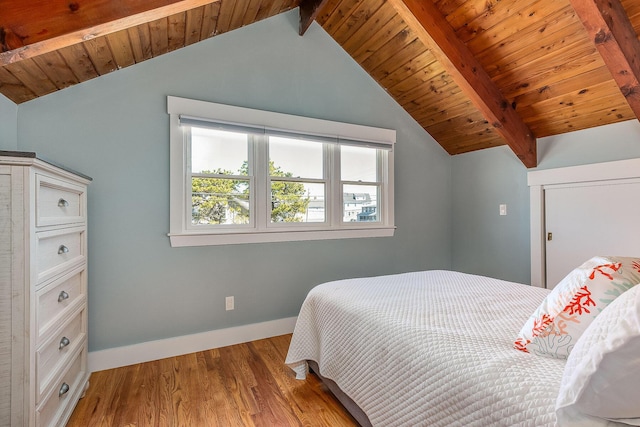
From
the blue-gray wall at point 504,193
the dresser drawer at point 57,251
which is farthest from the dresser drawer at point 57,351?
the blue-gray wall at point 504,193

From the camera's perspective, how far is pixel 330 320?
5.72 ft

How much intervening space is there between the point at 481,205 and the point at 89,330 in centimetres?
376

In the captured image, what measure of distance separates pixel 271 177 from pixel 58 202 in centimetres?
155

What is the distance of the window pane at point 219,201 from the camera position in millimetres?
2566

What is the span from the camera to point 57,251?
61.9 inches

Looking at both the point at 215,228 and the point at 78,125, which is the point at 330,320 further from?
the point at 78,125

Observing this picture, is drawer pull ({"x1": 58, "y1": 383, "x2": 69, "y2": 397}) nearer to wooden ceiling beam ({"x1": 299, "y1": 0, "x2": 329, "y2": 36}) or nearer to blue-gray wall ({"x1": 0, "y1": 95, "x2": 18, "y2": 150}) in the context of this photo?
blue-gray wall ({"x1": 0, "y1": 95, "x2": 18, "y2": 150})

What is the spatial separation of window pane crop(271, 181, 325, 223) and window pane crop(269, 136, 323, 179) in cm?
10

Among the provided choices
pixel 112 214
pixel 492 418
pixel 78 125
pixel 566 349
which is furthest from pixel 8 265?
pixel 566 349

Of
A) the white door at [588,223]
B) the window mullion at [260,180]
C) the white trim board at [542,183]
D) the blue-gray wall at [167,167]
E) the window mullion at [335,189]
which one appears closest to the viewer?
the blue-gray wall at [167,167]

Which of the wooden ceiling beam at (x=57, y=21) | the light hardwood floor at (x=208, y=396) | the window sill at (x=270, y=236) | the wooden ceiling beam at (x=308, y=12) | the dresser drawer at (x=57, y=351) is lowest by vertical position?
the light hardwood floor at (x=208, y=396)

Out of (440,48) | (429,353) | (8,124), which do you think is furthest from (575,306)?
(8,124)

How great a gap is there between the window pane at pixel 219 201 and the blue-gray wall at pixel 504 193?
2.51 meters

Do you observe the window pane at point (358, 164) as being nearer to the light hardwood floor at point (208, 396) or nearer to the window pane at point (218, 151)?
the window pane at point (218, 151)
